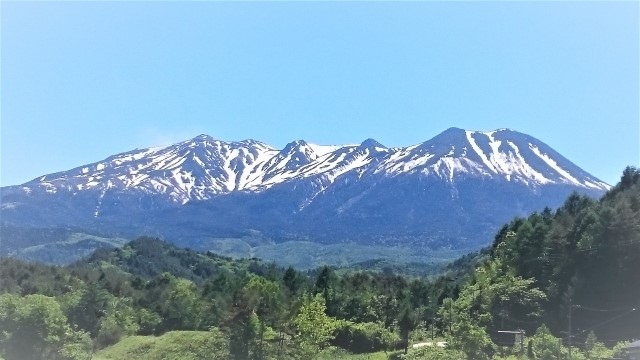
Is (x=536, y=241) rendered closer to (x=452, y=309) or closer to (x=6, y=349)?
(x=452, y=309)

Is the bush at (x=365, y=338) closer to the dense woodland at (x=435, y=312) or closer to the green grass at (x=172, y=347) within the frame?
the dense woodland at (x=435, y=312)

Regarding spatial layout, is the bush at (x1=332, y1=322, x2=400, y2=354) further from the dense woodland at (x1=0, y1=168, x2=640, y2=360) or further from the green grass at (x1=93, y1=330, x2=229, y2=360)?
the green grass at (x1=93, y1=330, x2=229, y2=360)

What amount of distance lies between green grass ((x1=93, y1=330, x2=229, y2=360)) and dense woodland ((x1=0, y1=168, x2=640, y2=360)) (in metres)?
0.17

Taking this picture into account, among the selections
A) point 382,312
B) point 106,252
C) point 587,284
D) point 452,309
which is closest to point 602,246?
point 587,284

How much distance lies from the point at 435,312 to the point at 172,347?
22.6m

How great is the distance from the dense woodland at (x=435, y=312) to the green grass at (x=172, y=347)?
0.17 m

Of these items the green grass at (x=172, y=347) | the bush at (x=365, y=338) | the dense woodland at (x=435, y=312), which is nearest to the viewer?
the dense woodland at (x=435, y=312)

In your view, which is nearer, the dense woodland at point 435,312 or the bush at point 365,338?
the dense woodland at point 435,312

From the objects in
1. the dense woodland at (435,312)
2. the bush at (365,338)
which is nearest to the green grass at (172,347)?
the dense woodland at (435,312)

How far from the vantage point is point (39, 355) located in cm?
4281

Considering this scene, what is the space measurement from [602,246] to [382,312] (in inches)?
791

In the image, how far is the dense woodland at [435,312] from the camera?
39438 mm

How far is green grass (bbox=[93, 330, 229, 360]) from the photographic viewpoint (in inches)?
1807

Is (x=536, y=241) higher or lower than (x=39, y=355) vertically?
higher
